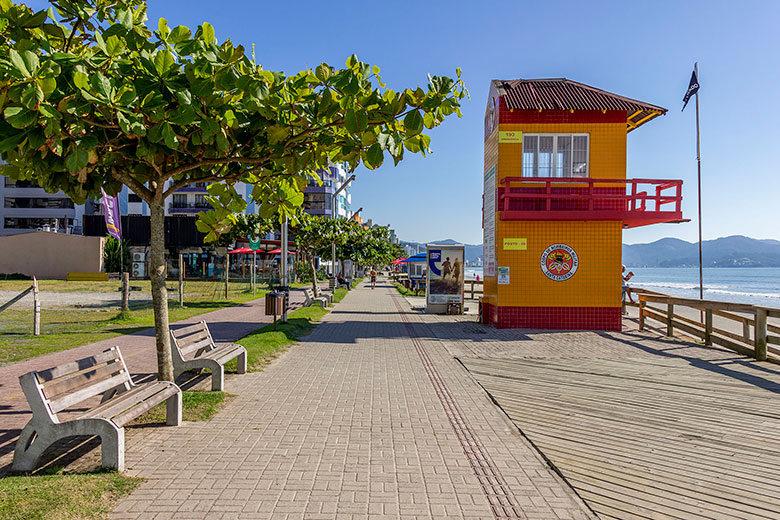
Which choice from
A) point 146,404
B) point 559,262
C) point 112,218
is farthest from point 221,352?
point 112,218

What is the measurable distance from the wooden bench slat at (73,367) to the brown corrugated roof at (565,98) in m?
12.6

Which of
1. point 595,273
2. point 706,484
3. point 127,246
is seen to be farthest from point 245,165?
point 127,246

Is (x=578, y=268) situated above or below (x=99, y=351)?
above

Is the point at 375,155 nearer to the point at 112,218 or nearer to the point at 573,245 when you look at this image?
the point at 573,245

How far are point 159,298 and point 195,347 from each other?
1369 millimetres

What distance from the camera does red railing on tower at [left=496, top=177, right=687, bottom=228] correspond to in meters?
14.4

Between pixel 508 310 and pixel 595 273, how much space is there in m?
2.62

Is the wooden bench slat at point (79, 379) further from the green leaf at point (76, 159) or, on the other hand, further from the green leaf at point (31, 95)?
the green leaf at point (31, 95)

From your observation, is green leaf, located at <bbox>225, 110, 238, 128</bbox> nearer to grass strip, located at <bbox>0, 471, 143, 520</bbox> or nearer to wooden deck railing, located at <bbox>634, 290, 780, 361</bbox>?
grass strip, located at <bbox>0, 471, 143, 520</bbox>

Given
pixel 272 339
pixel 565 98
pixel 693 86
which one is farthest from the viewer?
pixel 693 86

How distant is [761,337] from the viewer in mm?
10039

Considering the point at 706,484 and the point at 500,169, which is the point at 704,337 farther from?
the point at 706,484

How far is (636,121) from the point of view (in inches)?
642

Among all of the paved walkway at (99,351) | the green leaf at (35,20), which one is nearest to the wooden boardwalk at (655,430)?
the paved walkway at (99,351)
